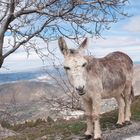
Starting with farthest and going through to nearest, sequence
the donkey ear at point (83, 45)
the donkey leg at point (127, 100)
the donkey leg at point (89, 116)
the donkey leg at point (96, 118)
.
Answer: the donkey leg at point (127, 100)
the donkey leg at point (89, 116)
the donkey leg at point (96, 118)
the donkey ear at point (83, 45)

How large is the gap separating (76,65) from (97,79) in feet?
5.28

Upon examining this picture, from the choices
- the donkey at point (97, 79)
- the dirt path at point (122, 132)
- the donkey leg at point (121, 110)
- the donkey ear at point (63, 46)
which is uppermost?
the donkey ear at point (63, 46)

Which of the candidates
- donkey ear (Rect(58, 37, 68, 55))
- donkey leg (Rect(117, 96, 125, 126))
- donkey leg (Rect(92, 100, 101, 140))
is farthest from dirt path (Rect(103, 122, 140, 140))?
donkey ear (Rect(58, 37, 68, 55))

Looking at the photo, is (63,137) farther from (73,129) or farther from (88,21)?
(88,21)

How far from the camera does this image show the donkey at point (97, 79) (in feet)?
41.2

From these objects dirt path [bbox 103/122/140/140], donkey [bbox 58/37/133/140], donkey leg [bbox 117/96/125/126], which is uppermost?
donkey [bbox 58/37/133/140]

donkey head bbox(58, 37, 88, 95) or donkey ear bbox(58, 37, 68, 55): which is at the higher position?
donkey ear bbox(58, 37, 68, 55)

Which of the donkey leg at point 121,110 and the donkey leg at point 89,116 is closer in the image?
the donkey leg at point 89,116

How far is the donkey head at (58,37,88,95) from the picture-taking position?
1212 centimetres

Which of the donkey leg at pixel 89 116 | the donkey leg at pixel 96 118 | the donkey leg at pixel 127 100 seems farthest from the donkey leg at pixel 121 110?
the donkey leg at pixel 96 118

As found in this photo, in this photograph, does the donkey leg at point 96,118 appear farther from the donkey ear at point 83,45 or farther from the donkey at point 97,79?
the donkey ear at point 83,45

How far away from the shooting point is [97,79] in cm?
1393

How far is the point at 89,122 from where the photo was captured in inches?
560

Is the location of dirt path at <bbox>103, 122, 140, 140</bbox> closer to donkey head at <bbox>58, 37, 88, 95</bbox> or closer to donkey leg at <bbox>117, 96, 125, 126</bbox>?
donkey leg at <bbox>117, 96, 125, 126</bbox>
